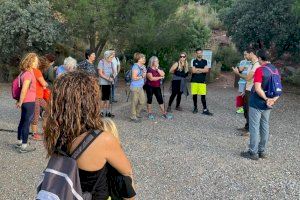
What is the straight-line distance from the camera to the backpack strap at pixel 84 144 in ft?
7.74

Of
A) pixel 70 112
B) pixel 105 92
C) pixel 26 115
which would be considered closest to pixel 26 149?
pixel 26 115

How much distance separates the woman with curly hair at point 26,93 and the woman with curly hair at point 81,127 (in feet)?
14.4

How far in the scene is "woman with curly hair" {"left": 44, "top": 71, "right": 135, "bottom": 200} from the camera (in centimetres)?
237

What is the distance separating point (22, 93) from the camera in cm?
657

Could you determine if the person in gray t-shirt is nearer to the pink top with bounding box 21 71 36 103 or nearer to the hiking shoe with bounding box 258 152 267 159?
the pink top with bounding box 21 71 36 103

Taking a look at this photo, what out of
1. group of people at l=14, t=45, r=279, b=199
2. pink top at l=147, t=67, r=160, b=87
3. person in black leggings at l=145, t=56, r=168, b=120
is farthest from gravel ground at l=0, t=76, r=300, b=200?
pink top at l=147, t=67, r=160, b=87

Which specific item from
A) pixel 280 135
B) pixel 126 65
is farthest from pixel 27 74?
pixel 126 65

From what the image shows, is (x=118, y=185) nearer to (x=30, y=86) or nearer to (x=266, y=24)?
(x=30, y=86)

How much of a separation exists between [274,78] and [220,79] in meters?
10.2

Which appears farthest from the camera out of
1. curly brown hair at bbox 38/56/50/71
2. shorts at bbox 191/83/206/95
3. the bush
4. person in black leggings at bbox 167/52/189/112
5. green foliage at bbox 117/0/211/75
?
the bush

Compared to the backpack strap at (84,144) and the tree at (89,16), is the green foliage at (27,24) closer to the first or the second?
the tree at (89,16)

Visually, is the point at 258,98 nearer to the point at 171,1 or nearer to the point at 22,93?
the point at 22,93

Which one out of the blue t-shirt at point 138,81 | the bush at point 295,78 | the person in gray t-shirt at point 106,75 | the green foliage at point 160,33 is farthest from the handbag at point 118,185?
the bush at point 295,78

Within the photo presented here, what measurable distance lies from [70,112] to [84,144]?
0.62 feet
